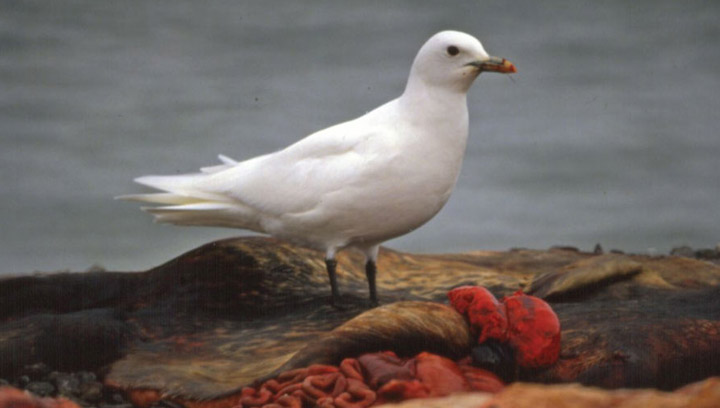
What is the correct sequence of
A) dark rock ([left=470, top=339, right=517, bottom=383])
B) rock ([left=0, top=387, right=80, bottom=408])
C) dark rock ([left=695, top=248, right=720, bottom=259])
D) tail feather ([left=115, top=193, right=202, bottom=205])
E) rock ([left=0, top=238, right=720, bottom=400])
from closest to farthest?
rock ([left=0, top=387, right=80, bottom=408]), dark rock ([left=470, top=339, right=517, bottom=383]), rock ([left=0, top=238, right=720, bottom=400]), tail feather ([left=115, top=193, right=202, bottom=205]), dark rock ([left=695, top=248, right=720, bottom=259])

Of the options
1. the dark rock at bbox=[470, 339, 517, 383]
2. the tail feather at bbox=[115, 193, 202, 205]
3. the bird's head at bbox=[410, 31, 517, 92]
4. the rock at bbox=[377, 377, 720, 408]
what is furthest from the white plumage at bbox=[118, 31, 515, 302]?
the rock at bbox=[377, 377, 720, 408]

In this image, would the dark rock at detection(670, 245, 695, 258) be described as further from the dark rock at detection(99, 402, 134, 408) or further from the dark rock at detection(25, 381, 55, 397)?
the dark rock at detection(25, 381, 55, 397)

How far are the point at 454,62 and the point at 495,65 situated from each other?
0.98 ft

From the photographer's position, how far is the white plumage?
6914mm

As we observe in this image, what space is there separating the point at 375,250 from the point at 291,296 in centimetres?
74

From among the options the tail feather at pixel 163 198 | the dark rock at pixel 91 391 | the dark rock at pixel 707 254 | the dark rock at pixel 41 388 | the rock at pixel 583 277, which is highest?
the tail feather at pixel 163 198

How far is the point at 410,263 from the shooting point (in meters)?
9.08

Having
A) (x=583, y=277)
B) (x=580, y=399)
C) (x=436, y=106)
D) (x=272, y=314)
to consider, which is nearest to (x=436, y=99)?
(x=436, y=106)

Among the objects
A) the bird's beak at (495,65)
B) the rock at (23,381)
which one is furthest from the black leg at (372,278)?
the rock at (23,381)

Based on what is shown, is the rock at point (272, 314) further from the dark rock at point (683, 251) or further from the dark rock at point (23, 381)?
the dark rock at point (683, 251)

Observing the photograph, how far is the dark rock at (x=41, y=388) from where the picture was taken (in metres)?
6.05

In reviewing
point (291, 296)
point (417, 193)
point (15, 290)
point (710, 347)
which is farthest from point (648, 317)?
point (15, 290)

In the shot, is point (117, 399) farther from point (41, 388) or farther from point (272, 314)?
point (272, 314)

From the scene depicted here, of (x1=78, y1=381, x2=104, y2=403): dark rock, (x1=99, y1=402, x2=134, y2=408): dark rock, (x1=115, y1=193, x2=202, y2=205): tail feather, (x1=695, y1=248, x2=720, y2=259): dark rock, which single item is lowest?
(x1=99, y1=402, x2=134, y2=408): dark rock
